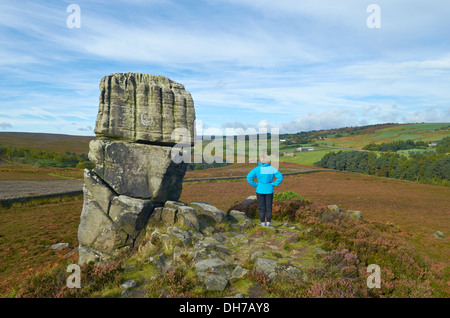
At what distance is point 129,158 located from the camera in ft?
43.8

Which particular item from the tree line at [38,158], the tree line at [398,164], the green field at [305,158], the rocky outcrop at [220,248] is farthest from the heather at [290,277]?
the green field at [305,158]

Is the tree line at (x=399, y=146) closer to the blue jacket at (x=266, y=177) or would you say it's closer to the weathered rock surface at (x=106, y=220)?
the blue jacket at (x=266, y=177)

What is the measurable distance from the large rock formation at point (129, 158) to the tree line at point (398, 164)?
97562 mm

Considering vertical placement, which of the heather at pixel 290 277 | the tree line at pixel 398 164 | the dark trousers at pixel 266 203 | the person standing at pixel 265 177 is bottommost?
the tree line at pixel 398 164

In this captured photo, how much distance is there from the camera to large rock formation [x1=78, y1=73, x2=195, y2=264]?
1259 cm

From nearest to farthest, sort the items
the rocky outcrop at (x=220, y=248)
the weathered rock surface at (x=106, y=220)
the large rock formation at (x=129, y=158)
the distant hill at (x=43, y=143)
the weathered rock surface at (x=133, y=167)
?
1. the rocky outcrop at (x=220, y=248)
2. the weathered rock surface at (x=106, y=220)
3. the large rock formation at (x=129, y=158)
4. the weathered rock surface at (x=133, y=167)
5. the distant hill at (x=43, y=143)

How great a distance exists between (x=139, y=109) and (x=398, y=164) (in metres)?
118

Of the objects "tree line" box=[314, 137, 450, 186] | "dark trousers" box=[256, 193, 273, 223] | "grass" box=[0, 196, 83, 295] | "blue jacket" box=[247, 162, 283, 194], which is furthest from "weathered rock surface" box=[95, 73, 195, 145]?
"tree line" box=[314, 137, 450, 186]

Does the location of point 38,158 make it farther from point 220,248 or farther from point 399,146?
point 399,146

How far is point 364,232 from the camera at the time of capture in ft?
41.8

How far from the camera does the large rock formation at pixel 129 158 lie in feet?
41.3
